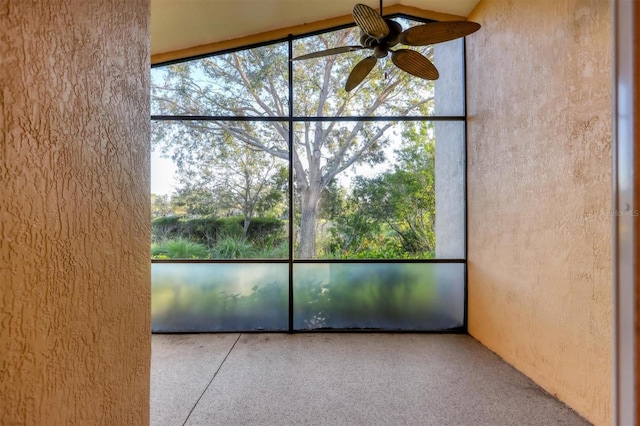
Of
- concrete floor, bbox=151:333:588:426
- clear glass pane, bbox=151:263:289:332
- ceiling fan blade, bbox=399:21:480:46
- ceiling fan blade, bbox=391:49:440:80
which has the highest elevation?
ceiling fan blade, bbox=399:21:480:46

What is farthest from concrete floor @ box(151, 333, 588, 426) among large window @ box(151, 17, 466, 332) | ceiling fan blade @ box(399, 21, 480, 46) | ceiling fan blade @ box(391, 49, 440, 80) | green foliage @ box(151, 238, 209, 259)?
ceiling fan blade @ box(399, 21, 480, 46)

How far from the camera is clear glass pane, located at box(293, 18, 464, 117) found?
11.0 ft

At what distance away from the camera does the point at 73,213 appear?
81cm

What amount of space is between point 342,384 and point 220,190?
7.98 ft

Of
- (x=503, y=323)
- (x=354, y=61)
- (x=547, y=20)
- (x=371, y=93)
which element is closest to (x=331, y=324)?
(x=503, y=323)

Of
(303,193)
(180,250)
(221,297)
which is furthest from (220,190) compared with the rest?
(221,297)

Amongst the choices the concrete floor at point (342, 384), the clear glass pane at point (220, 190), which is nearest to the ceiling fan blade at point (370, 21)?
the clear glass pane at point (220, 190)

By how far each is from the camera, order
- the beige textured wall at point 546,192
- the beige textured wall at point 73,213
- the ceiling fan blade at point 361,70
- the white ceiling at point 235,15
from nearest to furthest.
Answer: the beige textured wall at point 73,213
the beige textured wall at point 546,192
the ceiling fan blade at point 361,70
the white ceiling at point 235,15

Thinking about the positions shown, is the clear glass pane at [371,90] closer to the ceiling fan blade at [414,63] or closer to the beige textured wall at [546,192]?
the beige textured wall at [546,192]

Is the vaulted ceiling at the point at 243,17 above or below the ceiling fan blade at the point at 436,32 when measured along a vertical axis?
above

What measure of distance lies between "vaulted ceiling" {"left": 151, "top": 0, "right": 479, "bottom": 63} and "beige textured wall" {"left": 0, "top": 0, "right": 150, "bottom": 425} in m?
2.30

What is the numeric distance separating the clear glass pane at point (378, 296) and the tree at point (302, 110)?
1.40 feet

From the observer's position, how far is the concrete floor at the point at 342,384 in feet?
6.23

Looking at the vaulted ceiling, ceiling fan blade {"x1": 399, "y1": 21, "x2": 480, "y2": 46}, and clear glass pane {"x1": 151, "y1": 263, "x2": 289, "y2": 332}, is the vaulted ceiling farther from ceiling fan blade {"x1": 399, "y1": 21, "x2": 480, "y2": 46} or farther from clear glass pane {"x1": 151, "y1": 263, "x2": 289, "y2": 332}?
clear glass pane {"x1": 151, "y1": 263, "x2": 289, "y2": 332}
